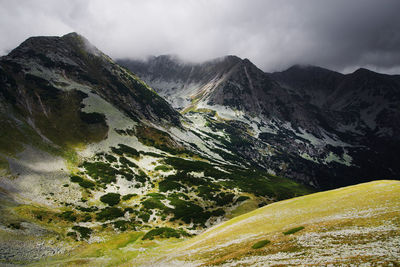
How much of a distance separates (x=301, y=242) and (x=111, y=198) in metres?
56.8

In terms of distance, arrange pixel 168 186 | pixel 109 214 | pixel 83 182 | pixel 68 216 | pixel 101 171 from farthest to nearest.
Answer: pixel 101 171, pixel 168 186, pixel 83 182, pixel 109 214, pixel 68 216

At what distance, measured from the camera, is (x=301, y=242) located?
66.9 feet

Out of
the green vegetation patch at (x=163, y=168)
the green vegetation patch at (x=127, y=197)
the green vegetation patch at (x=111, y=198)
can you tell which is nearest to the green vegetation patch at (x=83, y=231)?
the green vegetation patch at (x=111, y=198)

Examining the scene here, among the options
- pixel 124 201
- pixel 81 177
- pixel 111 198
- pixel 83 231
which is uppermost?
pixel 81 177

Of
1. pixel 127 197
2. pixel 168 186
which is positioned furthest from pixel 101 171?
pixel 168 186

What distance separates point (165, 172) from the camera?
92.0 meters

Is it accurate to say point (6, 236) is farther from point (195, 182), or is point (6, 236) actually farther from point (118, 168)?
point (195, 182)

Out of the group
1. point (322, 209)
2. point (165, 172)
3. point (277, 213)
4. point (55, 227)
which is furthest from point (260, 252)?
point (165, 172)

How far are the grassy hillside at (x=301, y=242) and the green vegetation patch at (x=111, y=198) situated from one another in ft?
68.4

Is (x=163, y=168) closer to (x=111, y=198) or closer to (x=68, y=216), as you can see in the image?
(x=111, y=198)

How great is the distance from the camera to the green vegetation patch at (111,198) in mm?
62681

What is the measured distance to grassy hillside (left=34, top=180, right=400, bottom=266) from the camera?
16234 mm

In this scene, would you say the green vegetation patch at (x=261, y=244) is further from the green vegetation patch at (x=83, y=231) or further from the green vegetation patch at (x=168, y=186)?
the green vegetation patch at (x=168, y=186)

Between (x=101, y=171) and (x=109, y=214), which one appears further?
(x=101, y=171)
